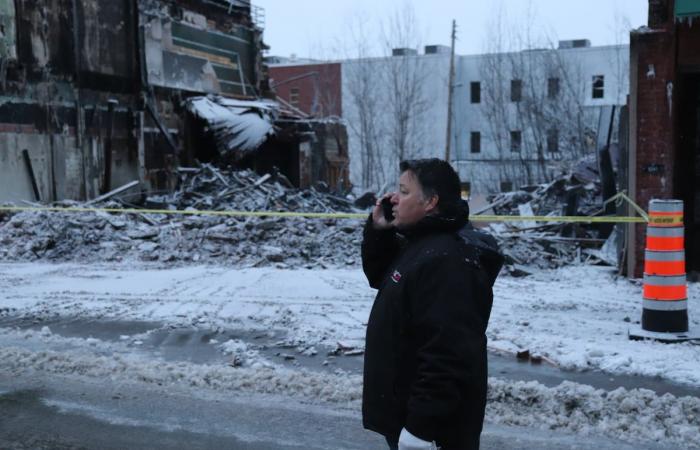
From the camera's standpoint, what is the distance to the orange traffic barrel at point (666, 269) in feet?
23.7

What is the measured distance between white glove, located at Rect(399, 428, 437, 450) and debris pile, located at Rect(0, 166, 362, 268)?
10331mm

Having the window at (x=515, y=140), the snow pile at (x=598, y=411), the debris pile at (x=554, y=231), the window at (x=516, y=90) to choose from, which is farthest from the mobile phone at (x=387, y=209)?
the window at (x=516, y=90)

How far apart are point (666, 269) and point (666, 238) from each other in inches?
11.8

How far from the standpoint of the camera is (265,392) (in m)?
6.02

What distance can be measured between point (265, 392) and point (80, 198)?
18227 millimetres

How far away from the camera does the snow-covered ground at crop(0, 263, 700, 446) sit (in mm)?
5480

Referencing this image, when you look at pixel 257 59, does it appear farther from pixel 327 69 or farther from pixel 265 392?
pixel 265 392

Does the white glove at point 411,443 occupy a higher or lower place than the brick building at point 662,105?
lower

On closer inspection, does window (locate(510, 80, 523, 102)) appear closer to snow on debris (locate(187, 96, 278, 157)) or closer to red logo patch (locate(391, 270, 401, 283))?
snow on debris (locate(187, 96, 278, 157))

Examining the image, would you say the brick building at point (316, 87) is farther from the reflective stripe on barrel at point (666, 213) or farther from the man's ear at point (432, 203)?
the man's ear at point (432, 203)

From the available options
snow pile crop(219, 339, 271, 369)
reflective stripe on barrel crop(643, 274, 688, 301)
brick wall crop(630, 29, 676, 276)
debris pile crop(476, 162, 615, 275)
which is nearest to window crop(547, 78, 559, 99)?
debris pile crop(476, 162, 615, 275)

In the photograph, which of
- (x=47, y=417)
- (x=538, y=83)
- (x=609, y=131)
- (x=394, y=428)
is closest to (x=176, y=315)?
(x=47, y=417)

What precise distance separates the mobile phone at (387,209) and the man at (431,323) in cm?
3

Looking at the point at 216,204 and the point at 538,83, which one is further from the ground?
the point at 538,83
